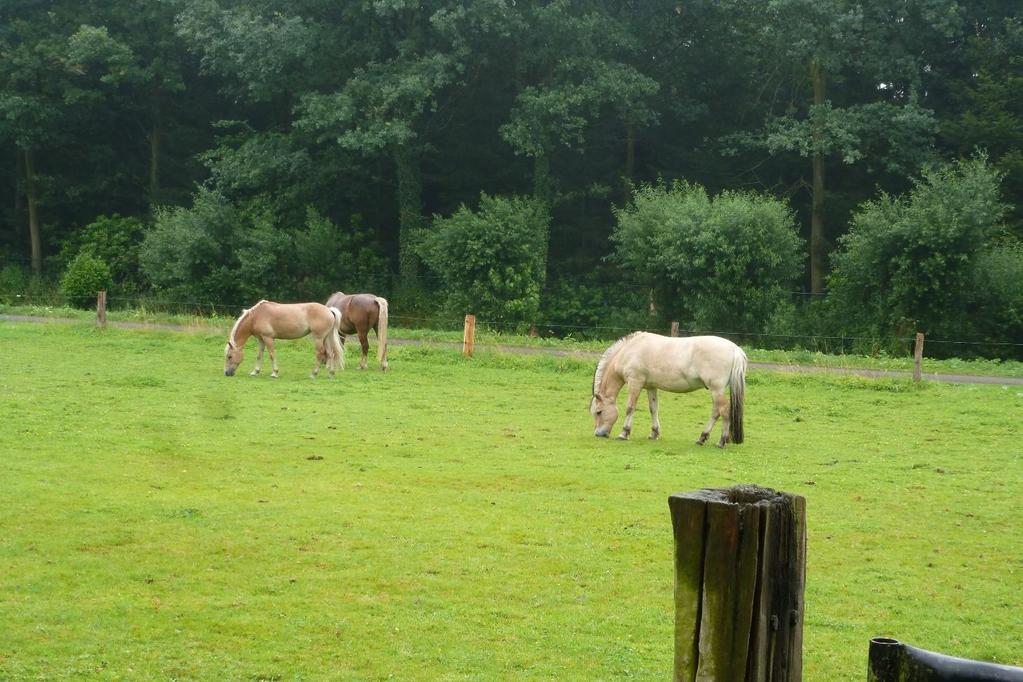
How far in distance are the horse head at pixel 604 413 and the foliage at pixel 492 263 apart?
65.7ft

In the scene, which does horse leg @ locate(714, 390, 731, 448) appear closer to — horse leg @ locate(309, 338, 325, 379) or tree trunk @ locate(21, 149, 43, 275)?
horse leg @ locate(309, 338, 325, 379)

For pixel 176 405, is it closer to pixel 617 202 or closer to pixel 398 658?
pixel 398 658

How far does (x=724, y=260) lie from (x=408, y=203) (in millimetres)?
14275

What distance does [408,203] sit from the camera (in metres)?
44.0

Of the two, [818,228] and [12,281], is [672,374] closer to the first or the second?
[818,228]

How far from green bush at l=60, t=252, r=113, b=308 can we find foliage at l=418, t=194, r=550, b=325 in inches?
446

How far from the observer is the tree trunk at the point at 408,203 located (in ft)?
141

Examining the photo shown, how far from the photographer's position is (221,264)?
4194cm

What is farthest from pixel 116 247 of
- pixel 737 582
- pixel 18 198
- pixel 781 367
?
pixel 737 582

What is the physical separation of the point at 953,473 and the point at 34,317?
26442 millimetres

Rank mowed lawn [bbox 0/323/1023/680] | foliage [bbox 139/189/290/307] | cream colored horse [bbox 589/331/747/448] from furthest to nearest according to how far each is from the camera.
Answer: foliage [bbox 139/189/290/307], cream colored horse [bbox 589/331/747/448], mowed lawn [bbox 0/323/1023/680]

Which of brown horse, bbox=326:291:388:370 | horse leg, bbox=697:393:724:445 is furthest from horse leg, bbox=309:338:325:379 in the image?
horse leg, bbox=697:393:724:445

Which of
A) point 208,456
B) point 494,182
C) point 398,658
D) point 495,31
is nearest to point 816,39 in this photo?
point 495,31

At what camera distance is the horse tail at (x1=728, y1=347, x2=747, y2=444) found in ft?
50.3
